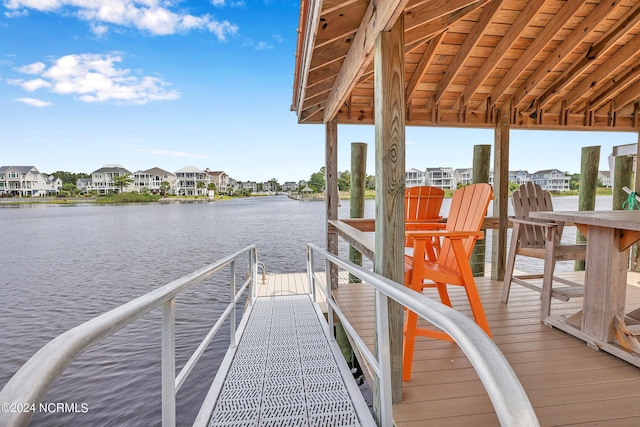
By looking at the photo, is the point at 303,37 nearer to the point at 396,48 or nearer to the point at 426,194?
the point at 396,48

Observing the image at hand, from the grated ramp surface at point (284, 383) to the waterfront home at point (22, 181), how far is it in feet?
237

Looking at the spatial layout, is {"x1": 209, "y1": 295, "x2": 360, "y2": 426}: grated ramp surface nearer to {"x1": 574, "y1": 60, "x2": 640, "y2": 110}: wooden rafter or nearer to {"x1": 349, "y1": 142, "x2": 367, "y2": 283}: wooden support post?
{"x1": 349, "y1": 142, "x2": 367, "y2": 283}: wooden support post

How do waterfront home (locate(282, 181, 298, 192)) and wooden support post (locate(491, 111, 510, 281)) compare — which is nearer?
wooden support post (locate(491, 111, 510, 281))

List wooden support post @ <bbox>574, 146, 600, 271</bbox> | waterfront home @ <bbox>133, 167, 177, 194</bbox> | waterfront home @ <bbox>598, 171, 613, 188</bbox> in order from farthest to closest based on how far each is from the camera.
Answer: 1. waterfront home @ <bbox>133, 167, 177, 194</bbox>
2. waterfront home @ <bbox>598, 171, 613, 188</bbox>
3. wooden support post @ <bbox>574, 146, 600, 271</bbox>

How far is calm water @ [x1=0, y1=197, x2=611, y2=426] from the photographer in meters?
5.10

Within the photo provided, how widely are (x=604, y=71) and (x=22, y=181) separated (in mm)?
74736

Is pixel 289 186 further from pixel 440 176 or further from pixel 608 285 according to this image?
pixel 608 285

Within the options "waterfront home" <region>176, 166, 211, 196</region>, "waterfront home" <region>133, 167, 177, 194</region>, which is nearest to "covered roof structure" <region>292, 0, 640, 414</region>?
"waterfront home" <region>133, 167, 177, 194</region>

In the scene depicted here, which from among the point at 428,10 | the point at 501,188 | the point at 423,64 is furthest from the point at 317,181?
the point at 428,10

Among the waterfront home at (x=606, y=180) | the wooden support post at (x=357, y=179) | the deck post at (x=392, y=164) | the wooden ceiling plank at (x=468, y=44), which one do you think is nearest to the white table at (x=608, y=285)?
the deck post at (x=392, y=164)

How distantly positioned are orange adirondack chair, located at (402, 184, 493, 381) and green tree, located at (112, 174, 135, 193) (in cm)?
7019

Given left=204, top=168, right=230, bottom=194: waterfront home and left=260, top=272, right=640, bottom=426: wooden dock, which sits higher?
left=204, top=168, right=230, bottom=194: waterfront home

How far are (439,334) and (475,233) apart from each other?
0.68 metres

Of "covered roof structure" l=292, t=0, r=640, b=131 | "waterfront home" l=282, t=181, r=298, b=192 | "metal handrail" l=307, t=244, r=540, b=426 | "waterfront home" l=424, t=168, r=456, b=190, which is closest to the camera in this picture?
"metal handrail" l=307, t=244, r=540, b=426
